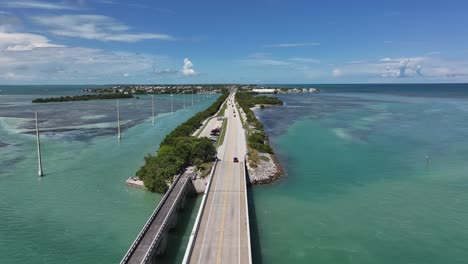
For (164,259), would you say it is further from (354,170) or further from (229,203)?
(354,170)

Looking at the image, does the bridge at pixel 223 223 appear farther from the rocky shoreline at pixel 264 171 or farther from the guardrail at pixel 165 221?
the guardrail at pixel 165 221

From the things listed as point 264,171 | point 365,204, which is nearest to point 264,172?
point 264,171

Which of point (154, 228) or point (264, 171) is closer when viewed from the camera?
point (154, 228)

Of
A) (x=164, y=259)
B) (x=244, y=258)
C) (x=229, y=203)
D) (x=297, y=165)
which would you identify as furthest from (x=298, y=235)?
(x=297, y=165)

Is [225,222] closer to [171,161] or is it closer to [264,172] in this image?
[171,161]

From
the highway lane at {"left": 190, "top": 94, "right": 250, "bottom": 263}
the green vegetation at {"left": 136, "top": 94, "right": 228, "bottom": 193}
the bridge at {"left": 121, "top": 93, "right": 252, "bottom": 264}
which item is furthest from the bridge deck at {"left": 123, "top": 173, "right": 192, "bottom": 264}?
the highway lane at {"left": 190, "top": 94, "right": 250, "bottom": 263}

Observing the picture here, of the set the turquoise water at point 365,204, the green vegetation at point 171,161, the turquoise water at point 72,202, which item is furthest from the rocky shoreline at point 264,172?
Result: the turquoise water at point 72,202

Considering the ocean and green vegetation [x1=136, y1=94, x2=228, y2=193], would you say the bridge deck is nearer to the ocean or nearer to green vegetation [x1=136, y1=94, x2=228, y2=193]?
the ocean
